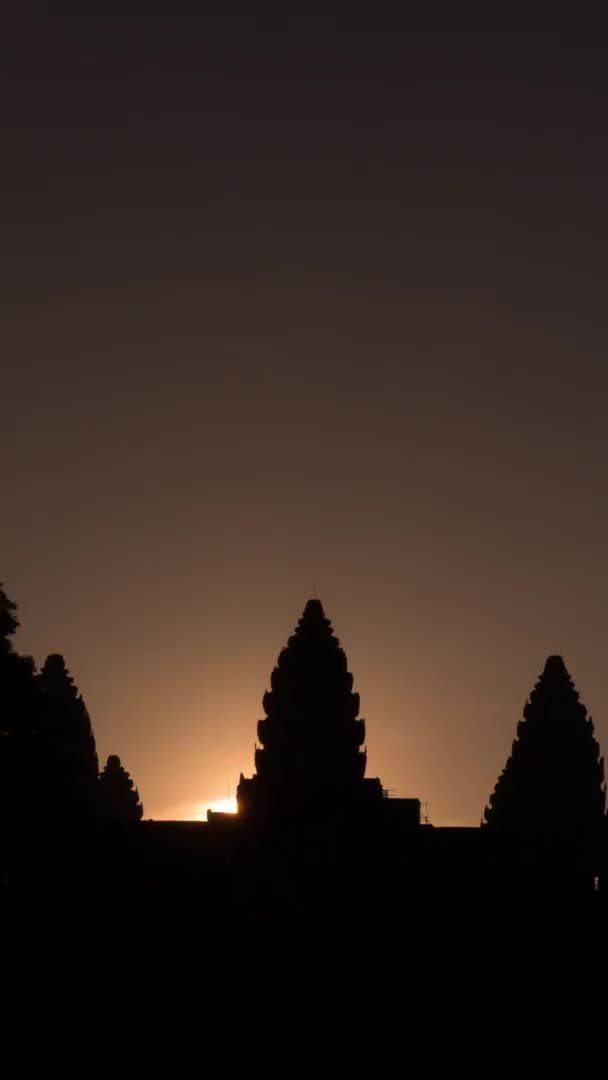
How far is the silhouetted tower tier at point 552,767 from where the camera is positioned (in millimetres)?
91125

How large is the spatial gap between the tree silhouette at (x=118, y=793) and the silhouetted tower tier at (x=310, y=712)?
9.07 meters

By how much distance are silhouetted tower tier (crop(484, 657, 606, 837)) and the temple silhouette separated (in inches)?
1109

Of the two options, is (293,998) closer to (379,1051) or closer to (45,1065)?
(379,1051)

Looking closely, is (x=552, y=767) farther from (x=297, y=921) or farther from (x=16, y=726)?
(x=16, y=726)

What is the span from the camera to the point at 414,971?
49.1 m

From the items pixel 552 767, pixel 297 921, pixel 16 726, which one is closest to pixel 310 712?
pixel 552 767

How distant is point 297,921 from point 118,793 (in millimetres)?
51267

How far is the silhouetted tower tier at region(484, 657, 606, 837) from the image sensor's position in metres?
91.1

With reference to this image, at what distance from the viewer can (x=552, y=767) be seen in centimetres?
9406

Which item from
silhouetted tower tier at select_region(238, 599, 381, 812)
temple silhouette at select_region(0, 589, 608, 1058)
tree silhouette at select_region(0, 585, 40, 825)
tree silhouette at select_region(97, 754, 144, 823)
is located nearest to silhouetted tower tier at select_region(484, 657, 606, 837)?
silhouetted tower tier at select_region(238, 599, 381, 812)

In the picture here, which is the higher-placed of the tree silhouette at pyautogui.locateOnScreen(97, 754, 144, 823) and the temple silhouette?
the tree silhouette at pyautogui.locateOnScreen(97, 754, 144, 823)

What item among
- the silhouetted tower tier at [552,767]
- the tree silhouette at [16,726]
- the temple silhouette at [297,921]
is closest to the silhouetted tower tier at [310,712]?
the silhouetted tower tier at [552,767]

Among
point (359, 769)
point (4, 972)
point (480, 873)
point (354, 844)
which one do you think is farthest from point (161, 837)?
point (359, 769)

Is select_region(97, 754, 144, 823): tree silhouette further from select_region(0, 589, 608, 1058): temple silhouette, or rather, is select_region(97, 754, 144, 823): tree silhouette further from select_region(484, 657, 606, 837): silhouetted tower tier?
select_region(0, 589, 608, 1058): temple silhouette
